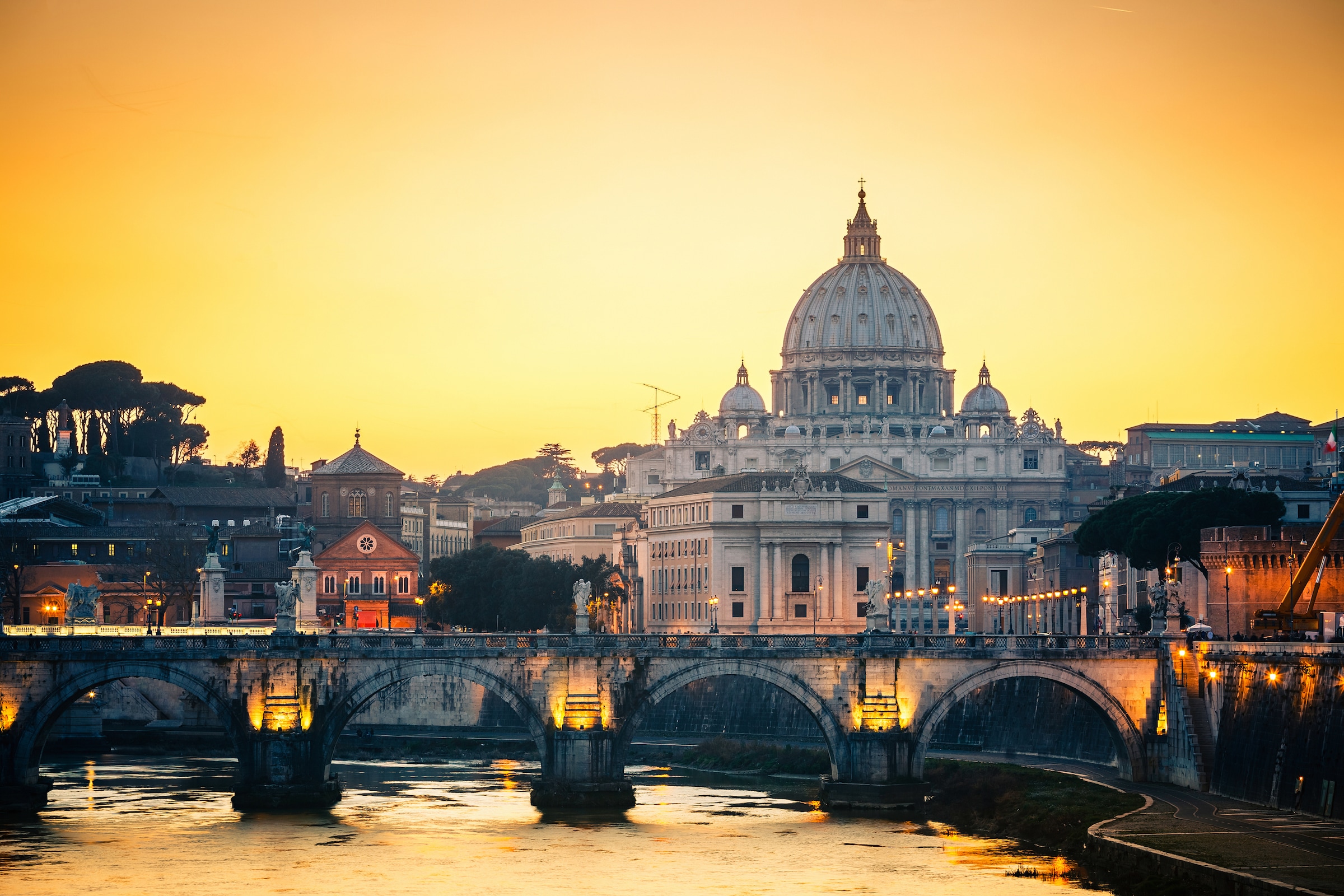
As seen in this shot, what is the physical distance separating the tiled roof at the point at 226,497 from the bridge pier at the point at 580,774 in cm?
8757

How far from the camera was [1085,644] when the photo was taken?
3474 inches

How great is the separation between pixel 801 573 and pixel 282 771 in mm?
73764

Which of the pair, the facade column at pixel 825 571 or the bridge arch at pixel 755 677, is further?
the facade column at pixel 825 571

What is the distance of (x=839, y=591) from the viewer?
5969 inches

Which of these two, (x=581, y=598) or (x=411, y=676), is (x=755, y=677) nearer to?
(x=581, y=598)

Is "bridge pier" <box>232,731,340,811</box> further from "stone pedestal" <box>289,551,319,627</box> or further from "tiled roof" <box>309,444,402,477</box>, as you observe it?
"tiled roof" <box>309,444,402,477</box>

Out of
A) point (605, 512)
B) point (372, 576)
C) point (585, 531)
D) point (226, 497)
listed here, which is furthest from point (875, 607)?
point (605, 512)

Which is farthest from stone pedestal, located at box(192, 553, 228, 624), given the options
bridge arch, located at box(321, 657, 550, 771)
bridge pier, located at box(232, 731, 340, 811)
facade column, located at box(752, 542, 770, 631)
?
facade column, located at box(752, 542, 770, 631)

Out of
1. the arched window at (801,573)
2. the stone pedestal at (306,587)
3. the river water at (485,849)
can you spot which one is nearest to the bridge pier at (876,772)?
the river water at (485,849)

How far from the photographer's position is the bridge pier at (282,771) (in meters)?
81.0

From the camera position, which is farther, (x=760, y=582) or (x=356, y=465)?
(x=356, y=465)

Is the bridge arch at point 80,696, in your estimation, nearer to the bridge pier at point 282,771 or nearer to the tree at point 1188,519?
the bridge pier at point 282,771

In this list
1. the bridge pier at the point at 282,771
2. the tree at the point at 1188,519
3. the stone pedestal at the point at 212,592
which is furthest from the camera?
the stone pedestal at the point at 212,592

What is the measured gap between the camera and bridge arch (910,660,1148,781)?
7981 centimetres
